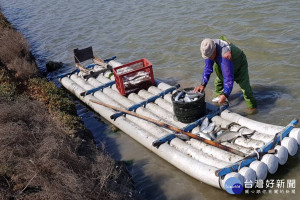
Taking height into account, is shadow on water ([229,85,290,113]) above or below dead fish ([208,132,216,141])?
below

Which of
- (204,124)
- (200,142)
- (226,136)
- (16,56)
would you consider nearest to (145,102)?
(204,124)

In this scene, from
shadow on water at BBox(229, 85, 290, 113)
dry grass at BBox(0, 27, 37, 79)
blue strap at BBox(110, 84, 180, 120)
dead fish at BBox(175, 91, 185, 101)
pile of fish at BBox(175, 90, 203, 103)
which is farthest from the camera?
dry grass at BBox(0, 27, 37, 79)

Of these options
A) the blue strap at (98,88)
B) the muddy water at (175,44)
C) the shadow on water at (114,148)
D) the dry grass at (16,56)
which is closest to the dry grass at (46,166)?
the shadow on water at (114,148)

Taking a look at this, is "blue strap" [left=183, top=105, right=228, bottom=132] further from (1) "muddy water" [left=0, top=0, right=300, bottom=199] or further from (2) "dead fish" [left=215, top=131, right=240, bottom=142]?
(1) "muddy water" [left=0, top=0, right=300, bottom=199]

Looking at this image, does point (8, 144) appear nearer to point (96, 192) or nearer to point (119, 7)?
point (96, 192)

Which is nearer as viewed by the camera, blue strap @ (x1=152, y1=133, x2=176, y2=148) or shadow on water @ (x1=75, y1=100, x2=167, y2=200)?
shadow on water @ (x1=75, y1=100, x2=167, y2=200)

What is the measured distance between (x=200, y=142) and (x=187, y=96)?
1.24m

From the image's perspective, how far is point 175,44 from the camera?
45.5 feet

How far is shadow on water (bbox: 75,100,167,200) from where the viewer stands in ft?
22.1

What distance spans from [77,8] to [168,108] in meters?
16.8

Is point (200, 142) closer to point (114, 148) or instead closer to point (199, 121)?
point (199, 121)

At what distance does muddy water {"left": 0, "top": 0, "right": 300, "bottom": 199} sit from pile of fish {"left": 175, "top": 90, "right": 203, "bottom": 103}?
153 cm

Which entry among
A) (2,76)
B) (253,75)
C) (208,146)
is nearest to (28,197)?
(208,146)

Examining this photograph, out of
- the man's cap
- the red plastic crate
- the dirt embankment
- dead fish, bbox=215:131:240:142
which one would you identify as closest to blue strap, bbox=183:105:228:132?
dead fish, bbox=215:131:240:142
